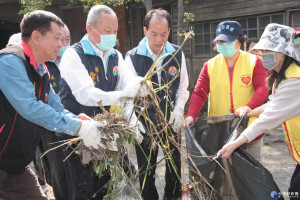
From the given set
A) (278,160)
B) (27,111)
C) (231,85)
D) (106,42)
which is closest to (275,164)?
(278,160)

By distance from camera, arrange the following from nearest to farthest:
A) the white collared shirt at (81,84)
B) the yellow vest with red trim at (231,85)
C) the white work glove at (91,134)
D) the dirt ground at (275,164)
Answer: the white work glove at (91,134) → the white collared shirt at (81,84) → the yellow vest with red trim at (231,85) → the dirt ground at (275,164)

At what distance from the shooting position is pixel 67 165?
263 centimetres

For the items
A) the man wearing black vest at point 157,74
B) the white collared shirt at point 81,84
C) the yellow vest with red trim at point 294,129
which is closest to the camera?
the yellow vest with red trim at point 294,129

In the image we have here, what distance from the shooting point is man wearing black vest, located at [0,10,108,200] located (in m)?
1.81

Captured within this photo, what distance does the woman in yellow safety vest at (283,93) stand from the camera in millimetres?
2068

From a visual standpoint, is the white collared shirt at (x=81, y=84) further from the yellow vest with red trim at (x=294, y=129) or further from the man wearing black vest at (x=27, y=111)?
the yellow vest with red trim at (x=294, y=129)

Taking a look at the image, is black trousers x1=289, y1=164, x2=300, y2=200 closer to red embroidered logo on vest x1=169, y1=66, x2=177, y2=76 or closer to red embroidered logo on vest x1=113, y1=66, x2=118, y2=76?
red embroidered logo on vest x1=169, y1=66, x2=177, y2=76

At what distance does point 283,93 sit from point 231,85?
0.74m

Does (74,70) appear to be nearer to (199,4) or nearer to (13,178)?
(13,178)

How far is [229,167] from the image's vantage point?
2270 millimetres

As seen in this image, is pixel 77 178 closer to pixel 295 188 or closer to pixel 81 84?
pixel 81 84


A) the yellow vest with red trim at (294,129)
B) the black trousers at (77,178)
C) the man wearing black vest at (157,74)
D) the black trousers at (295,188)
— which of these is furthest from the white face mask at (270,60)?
the black trousers at (77,178)

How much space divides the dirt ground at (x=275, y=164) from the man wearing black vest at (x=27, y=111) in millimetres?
1645

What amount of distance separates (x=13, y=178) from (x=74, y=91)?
805 millimetres
